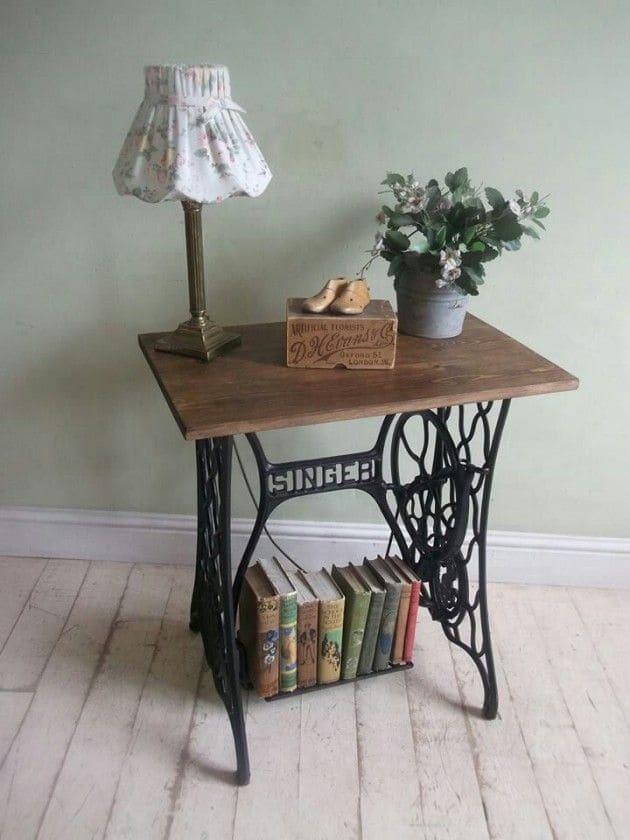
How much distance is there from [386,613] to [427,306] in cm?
72

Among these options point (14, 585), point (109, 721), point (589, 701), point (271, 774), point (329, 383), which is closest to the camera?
point (329, 383)

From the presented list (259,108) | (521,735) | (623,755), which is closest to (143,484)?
A: (259,108)

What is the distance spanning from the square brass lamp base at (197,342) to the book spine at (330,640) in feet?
2.03

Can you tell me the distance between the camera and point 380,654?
1698 mm

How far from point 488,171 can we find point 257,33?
609 mm

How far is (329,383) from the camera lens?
131 centimetres

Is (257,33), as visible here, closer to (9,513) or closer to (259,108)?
(259,108)

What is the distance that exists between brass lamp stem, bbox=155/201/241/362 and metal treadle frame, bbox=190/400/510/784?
0.19m

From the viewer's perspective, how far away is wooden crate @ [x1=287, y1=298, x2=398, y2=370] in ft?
4.35

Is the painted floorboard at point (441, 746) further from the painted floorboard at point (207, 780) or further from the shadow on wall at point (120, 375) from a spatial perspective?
the shadow on wall at point (120, 375)

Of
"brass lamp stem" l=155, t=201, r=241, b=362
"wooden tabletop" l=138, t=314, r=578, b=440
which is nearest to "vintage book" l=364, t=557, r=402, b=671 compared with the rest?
"wooden tabletop" l=138, t=314, r=578, b=440

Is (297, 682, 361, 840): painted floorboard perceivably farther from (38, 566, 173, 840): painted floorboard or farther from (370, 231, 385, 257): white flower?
(370, 231, 385, 257): white flower

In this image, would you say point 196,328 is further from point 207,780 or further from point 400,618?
point 207,780

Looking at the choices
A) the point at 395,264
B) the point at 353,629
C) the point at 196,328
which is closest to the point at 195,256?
the point at 196,328
